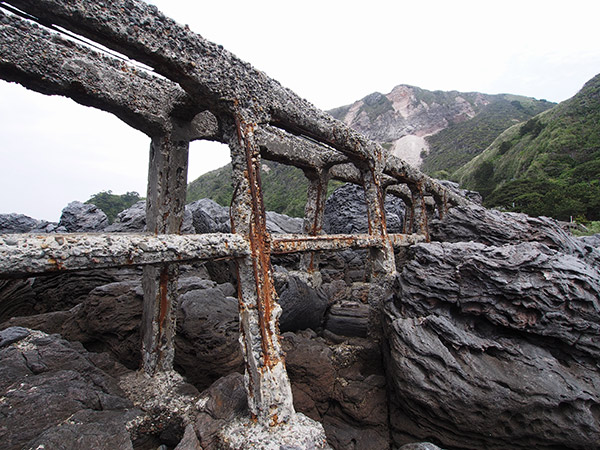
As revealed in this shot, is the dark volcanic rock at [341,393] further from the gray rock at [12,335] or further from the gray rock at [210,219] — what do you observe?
the gray rock at [210,219]

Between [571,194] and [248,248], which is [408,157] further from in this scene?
[248,248]

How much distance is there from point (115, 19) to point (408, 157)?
223 feet

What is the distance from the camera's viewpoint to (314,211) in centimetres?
832

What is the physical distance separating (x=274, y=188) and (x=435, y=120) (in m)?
56.1

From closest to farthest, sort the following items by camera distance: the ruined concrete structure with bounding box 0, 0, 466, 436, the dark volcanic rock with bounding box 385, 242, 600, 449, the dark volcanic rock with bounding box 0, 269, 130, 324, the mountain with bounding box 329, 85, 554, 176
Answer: the ruined concrete structure with bounding box 0, 0, 466, 436 < the dark volcanic rock with bounding box 385, 242, 600, 449 < the dark volcanic rock with bounding box 0, 269, 130, 324 < the mountain with bounding box 329, 85, 554, 176

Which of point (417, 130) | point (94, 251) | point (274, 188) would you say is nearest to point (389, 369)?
point (94, 251)

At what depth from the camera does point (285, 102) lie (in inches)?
138

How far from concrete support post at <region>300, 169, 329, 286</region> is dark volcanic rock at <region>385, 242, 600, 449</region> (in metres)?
4.65

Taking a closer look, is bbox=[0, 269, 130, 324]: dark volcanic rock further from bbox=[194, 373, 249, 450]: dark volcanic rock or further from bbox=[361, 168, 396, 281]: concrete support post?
bbox=[361, 168, 396, 281]: concrete support post

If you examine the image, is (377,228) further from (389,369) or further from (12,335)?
(12,335)

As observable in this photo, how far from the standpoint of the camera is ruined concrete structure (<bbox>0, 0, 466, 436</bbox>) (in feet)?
6.94

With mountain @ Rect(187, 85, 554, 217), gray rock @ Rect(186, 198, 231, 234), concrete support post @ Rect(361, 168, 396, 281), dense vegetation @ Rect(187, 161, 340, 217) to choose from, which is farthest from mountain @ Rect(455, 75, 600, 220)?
gray rock @ Rect(186, 198, 231, 234)

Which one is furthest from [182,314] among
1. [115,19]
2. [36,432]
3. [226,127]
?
[115,19]

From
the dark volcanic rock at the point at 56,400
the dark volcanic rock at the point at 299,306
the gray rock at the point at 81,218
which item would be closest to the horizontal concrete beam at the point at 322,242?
the dark volcanic rock at the point at 299,306
